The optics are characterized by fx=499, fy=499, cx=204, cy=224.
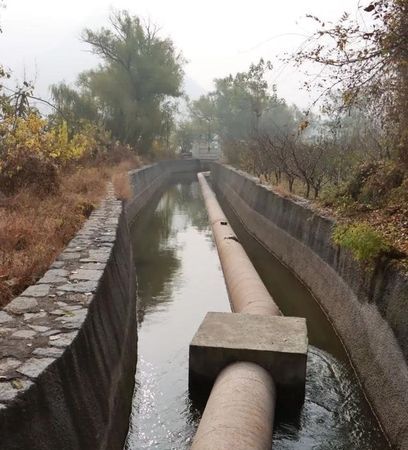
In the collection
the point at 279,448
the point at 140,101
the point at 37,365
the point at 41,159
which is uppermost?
the point at 140,101

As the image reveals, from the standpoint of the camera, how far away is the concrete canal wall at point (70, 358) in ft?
10.4

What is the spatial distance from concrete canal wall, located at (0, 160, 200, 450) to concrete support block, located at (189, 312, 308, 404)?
3.05 ft

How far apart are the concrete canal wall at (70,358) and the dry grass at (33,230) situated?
253 millimetres

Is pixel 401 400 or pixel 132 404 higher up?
pixel 401 400

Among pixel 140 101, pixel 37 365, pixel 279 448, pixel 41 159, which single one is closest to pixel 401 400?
pixel 279 448

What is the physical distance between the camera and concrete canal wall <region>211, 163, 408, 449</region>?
5.26 m

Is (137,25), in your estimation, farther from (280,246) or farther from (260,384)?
(260,384)

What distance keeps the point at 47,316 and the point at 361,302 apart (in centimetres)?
431

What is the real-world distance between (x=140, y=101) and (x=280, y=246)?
26907mm

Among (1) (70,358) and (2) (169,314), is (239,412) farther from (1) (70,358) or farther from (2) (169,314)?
(2) (169,314)

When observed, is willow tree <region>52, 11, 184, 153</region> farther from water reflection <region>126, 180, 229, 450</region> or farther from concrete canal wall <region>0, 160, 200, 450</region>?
concrete canal wall <region>0, 160, 200, 450</region>

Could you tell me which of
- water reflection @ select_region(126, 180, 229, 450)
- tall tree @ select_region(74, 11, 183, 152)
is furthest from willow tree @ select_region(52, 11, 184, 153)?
water reflection @ select_region(126, 180, 229, 450)

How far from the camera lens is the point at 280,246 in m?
12.8

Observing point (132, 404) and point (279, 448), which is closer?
point (279, 448)
